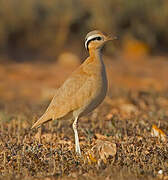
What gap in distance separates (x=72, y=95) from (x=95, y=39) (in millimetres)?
691

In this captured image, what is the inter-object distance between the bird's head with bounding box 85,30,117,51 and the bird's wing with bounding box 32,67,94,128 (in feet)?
1.02

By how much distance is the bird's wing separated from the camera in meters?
4.48

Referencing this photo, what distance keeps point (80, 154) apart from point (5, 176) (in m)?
0.85

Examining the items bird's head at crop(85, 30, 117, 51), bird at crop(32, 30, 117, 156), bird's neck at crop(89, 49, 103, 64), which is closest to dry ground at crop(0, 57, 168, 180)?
bird at crop(32, 30, 117, 156)

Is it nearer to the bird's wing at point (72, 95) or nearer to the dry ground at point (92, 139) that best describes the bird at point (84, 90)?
the bird's wing at point (72, 95)

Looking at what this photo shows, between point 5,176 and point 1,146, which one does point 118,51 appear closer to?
point 1,146

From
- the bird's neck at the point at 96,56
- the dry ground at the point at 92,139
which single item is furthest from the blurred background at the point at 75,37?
the bird's neck at the point at 96,56

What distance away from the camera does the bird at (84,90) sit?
4445 mm

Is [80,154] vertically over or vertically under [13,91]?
under

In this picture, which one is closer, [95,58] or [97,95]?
[97,95]

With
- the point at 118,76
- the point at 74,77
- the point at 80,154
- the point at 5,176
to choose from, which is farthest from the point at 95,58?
the point at 118,76

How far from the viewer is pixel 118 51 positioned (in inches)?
575

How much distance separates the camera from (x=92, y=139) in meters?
5.11

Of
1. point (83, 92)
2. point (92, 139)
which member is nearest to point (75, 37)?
point (92, 139)
